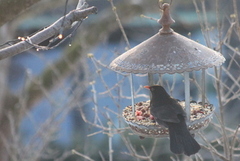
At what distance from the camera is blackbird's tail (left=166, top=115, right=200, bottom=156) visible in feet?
11.3

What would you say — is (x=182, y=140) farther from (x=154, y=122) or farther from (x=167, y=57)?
(x=167, y=57)

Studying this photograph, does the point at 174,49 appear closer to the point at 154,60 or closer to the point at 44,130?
the point at 154,60

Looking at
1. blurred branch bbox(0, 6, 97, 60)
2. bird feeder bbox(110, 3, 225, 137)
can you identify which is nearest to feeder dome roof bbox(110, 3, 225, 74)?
bird feeder bbox(110, 3, 225, 137)

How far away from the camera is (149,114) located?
12.6 feet

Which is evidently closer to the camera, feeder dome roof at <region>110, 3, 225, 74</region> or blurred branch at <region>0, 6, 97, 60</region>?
blurred branch at <region>0, 6, 97, 60</region>

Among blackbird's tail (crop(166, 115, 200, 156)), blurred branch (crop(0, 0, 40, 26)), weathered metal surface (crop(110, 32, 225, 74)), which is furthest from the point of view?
blackbird's tail (crop(166, 115, 200, 156))

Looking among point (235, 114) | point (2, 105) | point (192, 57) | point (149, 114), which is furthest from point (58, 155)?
point (192, 57)

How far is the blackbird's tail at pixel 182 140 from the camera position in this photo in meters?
3.45

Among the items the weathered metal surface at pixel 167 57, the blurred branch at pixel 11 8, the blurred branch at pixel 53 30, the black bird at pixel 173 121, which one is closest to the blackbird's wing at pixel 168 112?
the black bird at pixel 173 121

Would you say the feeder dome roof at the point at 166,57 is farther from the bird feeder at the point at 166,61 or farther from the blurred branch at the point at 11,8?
the blurred branch at the point at 11,8

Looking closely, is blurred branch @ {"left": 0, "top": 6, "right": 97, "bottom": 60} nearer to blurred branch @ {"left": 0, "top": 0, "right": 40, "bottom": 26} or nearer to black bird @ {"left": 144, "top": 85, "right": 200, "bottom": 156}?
blurred branch @ {"left": 0, "top": 0, "right": 40, "bottom": 26}

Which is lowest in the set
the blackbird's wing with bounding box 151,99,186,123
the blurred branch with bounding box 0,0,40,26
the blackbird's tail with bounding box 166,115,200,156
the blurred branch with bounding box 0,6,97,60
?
the blackbird's tail with bounding box 166,115,200,156

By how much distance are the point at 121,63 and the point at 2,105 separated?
16.8ft

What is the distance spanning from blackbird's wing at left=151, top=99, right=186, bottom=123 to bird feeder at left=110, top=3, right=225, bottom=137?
0.25 ft
